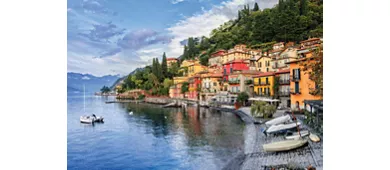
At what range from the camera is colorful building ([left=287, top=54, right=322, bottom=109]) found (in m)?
3.51

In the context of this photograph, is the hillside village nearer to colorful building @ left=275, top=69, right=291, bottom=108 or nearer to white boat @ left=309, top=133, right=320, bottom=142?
colorful building @ left=275, top=69, right=291, bottom=108

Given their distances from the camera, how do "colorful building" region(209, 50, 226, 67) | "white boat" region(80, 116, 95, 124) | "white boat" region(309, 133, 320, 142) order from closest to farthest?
"white boat" region(309, 133, 320, 142) < "white boat" region(80, 116, 95, 124) < "colorful building" region(209, 50, 226, 67)

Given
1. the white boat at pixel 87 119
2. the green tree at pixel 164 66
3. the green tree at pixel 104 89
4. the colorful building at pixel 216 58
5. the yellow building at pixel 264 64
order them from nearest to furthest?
the yellow building at pixel 264 64
the white boat at pixel 87 119
the colorful building at pixel 216 58
the green tree at pixel 164 66
the green tree at pixel 104 89

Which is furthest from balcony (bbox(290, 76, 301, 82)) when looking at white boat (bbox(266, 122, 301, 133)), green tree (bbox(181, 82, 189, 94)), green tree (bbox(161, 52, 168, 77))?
green tree (bbox(161, 52, 168, 77))

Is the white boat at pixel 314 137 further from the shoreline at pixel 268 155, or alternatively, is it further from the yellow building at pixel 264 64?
the yellow building at pixel 264 64

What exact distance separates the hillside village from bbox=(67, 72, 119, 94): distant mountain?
191 mm

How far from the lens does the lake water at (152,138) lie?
12.0ft

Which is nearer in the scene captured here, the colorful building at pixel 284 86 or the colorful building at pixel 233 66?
the colorful building at pixel 284 86

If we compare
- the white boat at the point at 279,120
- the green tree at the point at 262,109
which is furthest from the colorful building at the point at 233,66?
the white boat at the point at 279,120

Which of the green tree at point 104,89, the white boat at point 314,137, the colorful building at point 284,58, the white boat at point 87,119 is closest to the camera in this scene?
the white boat at point 314,137
